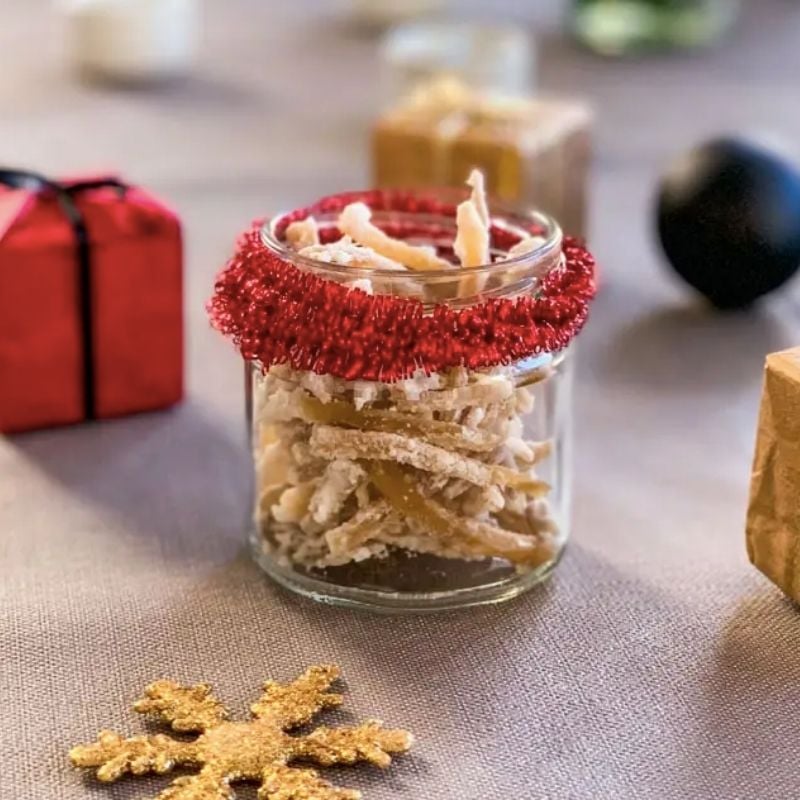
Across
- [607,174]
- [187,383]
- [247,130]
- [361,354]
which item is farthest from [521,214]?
[247,130]

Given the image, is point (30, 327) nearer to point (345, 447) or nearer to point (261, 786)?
point (345, 447)

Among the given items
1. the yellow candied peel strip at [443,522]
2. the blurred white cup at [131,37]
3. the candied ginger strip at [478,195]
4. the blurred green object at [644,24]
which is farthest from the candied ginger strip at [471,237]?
the blurred green object at [644,24]

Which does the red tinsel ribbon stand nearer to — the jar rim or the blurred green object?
the jar rim

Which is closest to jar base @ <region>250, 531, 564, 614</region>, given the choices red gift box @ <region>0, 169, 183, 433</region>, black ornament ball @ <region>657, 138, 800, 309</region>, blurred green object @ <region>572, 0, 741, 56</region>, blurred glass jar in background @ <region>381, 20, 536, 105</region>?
red gift box @ <region>0, 169, 183, 433</region>

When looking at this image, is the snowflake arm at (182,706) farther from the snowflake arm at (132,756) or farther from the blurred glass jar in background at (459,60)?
the blurred glass jar in background at (459,60)

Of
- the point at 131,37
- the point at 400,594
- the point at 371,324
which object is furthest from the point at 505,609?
the point at 131,37
